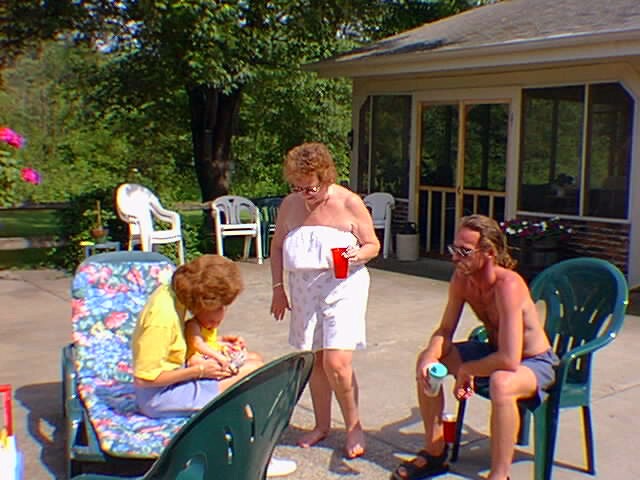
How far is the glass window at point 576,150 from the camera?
28.5 ft

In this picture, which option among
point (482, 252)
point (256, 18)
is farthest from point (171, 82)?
point (482, 252)

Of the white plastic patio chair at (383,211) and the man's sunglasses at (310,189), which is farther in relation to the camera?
the white plastic patio chair at (383,211)

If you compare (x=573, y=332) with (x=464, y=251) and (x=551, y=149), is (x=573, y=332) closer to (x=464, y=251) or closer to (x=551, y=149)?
(x=464, y=251)

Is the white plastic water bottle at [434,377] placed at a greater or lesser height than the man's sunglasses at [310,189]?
lesser

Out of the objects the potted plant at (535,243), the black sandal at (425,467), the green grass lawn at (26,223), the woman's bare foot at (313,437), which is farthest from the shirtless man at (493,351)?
the green grass lawn at (26,223)

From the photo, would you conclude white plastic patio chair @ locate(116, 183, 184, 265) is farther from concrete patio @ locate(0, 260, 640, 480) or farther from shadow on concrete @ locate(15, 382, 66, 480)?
shadow on concrete @ locate(15, 382, 66, 480)

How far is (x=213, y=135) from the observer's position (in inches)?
548

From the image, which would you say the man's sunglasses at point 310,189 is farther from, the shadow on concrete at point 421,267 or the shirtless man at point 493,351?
the shadow on concrete at point 421,267

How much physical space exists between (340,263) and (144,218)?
5.99m

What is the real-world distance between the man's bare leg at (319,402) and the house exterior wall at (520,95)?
17.9 ft

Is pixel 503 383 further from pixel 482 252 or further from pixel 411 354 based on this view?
pixel 411 354

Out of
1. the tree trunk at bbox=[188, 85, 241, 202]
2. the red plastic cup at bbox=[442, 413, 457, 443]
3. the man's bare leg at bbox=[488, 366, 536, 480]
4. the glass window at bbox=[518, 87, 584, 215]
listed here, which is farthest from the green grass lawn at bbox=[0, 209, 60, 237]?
the man's bare leg at bbox=[488, 366, 536, 480]

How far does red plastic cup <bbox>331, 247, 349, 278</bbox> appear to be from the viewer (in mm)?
3910

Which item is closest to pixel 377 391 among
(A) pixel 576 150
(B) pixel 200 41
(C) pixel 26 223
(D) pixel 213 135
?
(A) pixel 576 150
